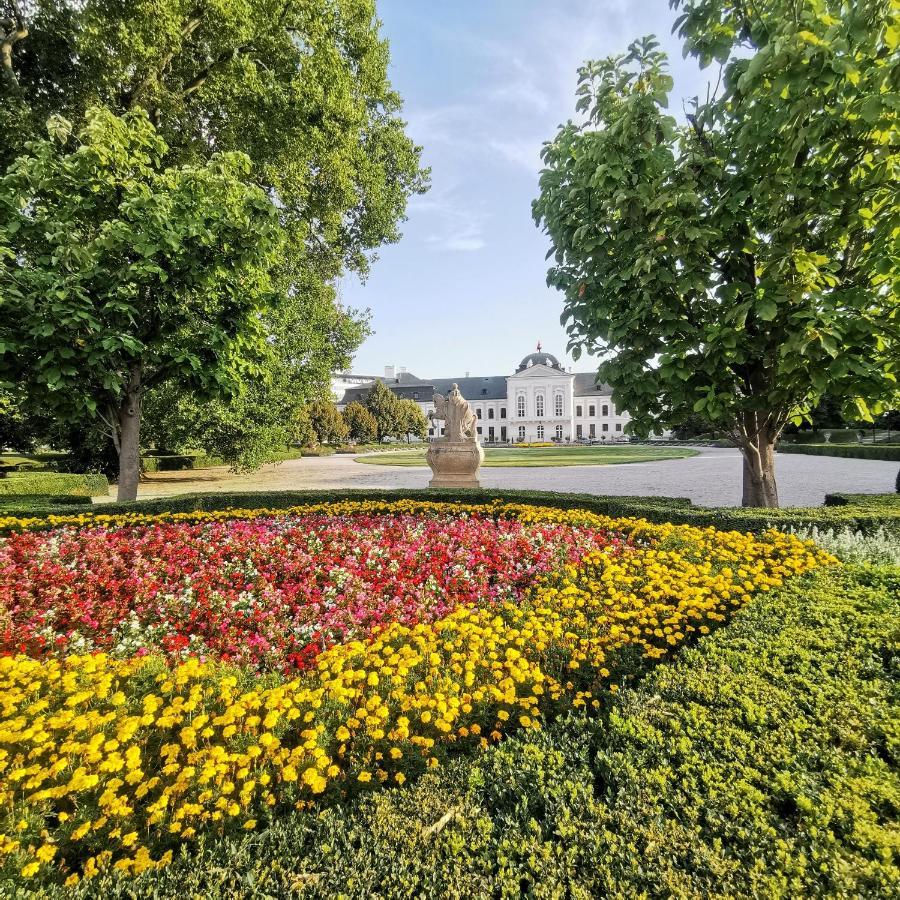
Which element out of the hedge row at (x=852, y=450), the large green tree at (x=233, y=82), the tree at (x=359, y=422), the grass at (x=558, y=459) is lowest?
the grass at (x=558, y=459)

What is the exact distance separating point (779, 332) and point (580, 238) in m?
2.82

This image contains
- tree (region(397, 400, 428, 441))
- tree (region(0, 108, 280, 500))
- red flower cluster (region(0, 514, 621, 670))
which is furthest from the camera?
tree (region(397, 400, 428, 441))

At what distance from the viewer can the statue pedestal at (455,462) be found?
44.7 ft

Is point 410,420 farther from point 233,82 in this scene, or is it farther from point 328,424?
point 233,82

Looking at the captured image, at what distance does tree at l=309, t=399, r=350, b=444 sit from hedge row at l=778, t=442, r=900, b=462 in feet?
142

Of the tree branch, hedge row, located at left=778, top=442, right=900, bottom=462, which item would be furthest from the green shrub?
hedge row, located at left=778, top=442, right=900, bottom=462

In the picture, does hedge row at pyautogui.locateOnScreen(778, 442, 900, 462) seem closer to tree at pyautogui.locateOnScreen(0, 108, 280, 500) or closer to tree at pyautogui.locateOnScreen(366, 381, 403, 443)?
tree at pyautogui.locateOnScreen(0, 108, 280, 500)

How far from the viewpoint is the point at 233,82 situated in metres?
11.1

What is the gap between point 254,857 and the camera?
5.76 ft

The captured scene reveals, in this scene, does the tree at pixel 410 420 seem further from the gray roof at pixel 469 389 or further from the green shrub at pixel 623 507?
the green shrub at pixel 623 507

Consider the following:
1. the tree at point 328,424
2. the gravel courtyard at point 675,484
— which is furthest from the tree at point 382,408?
the gravel courtyard at point 675,484

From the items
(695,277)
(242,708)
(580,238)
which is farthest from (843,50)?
(242,708)

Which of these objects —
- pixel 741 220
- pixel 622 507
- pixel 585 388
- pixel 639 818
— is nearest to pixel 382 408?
pixel 585 388

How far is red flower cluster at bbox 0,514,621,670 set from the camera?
3.99 m
